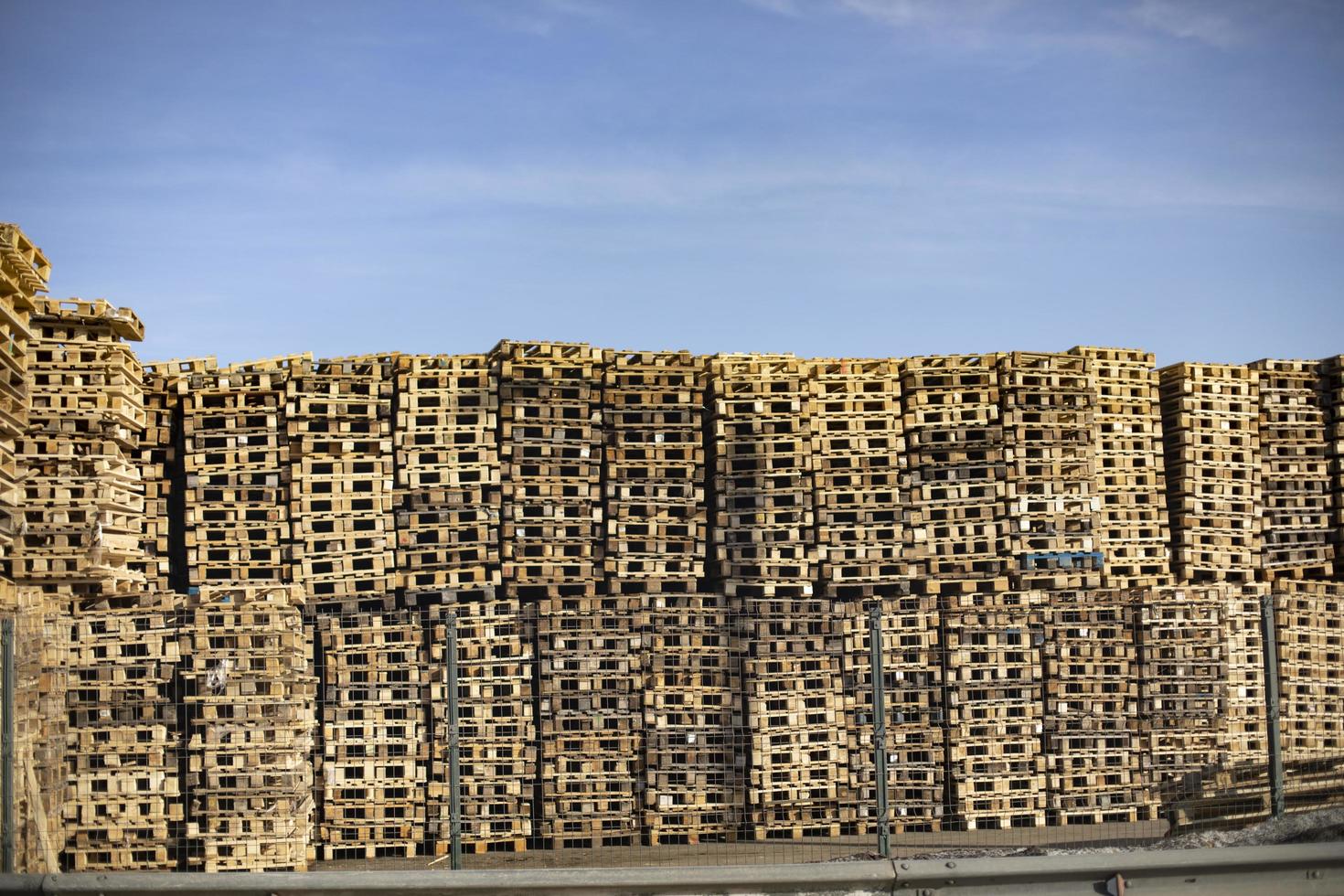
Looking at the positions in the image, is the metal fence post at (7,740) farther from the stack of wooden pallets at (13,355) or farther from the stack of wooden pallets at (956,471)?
the stack of wooden pallets at (956,471)

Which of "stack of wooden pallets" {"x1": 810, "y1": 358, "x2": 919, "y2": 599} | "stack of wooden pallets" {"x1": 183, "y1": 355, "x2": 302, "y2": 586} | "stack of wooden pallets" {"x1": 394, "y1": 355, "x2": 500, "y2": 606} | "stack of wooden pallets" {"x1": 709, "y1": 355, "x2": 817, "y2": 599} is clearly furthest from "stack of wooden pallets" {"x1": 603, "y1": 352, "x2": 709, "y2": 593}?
"stack of wooden pallets" {"x1": 183, "y1": 355, "x2": 302, "y2": 586}

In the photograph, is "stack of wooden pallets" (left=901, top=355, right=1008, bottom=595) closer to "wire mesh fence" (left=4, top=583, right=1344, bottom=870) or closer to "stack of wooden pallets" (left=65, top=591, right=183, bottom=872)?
"wire mesh fence" (left=4, top=583, right=1344, bottom=870)

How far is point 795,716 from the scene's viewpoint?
18062 millimetres

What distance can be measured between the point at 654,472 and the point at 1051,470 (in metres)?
5.39

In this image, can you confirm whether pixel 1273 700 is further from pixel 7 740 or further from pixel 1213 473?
pixel 7 740

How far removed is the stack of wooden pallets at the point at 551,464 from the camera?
59.7 feet

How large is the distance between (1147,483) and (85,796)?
1410 centimetres

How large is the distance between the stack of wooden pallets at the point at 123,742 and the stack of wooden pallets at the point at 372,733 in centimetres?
179

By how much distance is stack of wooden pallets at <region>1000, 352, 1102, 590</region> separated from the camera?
63.3ft

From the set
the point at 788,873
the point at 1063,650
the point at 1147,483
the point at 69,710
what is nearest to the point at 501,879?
the point at 788,873

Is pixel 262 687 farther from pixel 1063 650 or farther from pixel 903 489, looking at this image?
pixel 1063 650

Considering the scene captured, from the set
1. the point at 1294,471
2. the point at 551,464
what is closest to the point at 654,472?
the point at 551,464

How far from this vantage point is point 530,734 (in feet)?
57.2

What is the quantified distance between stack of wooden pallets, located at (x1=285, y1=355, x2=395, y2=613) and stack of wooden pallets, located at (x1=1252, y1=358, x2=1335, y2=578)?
12288mm
